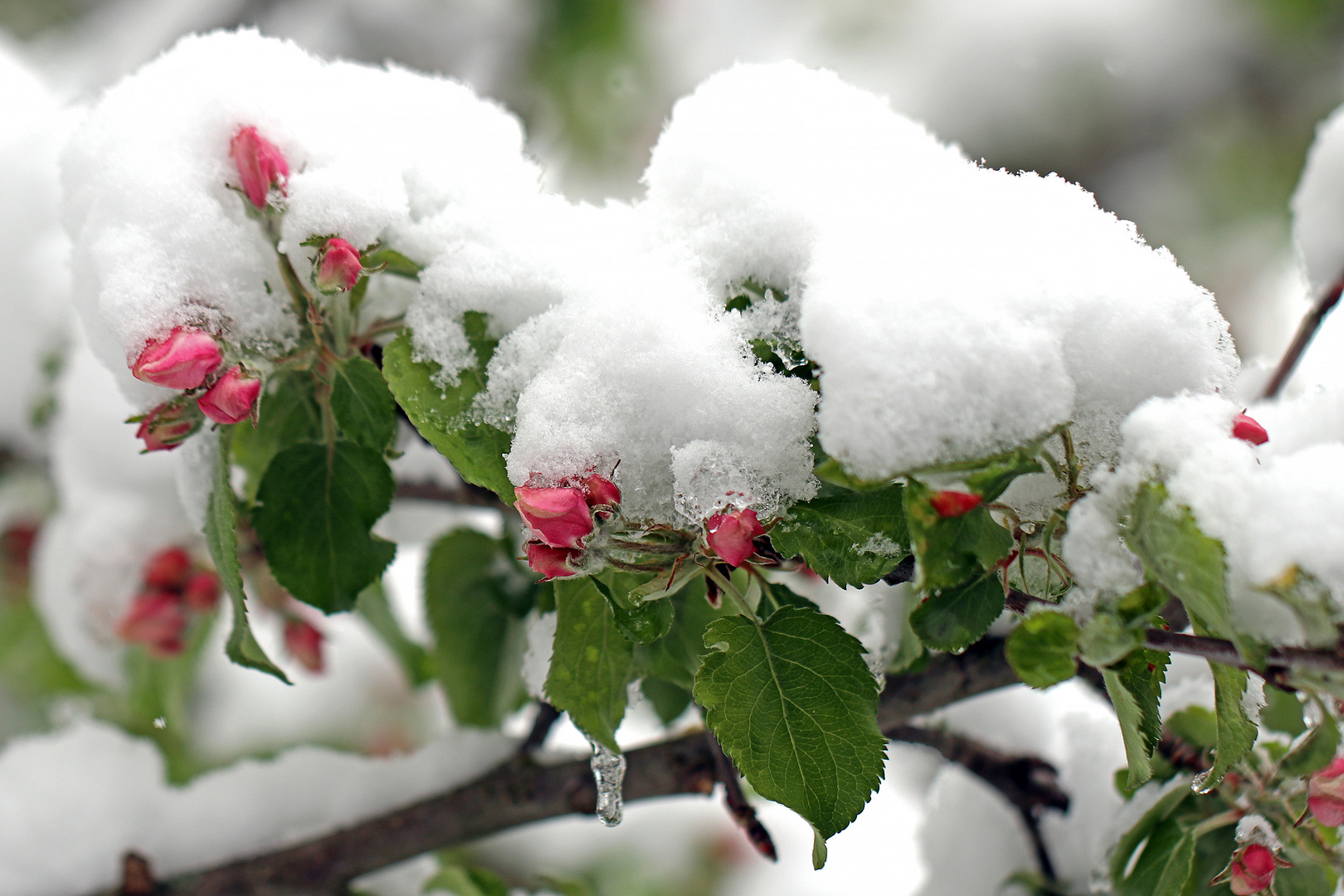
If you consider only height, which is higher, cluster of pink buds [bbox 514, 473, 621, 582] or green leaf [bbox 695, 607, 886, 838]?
cluster of pink buds [bbox 514, 473, 621, 582]

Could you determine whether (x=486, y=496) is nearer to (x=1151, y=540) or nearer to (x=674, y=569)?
(x=674, y=569)

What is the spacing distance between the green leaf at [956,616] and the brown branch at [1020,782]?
378 mm

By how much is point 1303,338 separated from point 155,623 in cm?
115

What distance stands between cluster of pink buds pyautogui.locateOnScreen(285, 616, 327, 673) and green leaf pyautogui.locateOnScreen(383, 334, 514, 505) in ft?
2.16

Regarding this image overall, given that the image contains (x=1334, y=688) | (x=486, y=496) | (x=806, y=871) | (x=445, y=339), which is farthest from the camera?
(x=806, y=871)

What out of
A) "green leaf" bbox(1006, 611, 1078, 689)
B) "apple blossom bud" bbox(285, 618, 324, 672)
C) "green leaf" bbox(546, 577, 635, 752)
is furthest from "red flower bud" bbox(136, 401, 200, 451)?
"apple blossom bud" bbox(285, 618, 324, 672)

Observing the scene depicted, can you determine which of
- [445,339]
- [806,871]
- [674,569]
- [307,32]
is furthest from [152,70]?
[307,32]

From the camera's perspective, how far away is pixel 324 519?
2.03ft

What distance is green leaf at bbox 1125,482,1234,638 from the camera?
37cm

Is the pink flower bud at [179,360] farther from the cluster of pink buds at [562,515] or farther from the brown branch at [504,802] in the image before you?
the brown branch at [504,802]

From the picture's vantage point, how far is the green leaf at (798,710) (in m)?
0.47

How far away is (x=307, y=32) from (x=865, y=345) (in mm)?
2099

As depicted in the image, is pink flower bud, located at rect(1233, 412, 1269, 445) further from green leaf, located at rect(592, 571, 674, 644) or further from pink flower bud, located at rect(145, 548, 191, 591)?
pink flower bud, located at rect(145, 548, 191, 591)

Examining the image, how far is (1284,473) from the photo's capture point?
0.39m
